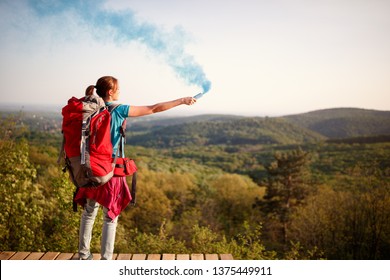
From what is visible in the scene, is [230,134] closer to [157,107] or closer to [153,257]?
[153,257]

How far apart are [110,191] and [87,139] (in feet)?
1.30

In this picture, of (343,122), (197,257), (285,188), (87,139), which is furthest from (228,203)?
(343,122)

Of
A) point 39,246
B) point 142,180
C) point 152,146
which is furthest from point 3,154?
point 152,146

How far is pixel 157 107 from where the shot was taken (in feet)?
7.34

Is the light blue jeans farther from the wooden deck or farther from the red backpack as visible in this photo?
the wooden deck

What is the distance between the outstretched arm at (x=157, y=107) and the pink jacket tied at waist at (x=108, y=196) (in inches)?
19.5

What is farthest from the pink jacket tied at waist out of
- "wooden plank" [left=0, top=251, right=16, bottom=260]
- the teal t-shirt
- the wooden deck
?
"wooden plank" [left=0, top=251, right=16, bottom=260]

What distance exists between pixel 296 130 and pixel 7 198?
75300 millimetres

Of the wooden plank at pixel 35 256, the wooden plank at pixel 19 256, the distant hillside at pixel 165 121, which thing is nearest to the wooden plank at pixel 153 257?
the wooden plank at pixel 35 256

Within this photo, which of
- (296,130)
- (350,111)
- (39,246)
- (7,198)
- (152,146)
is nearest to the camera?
(7,198)

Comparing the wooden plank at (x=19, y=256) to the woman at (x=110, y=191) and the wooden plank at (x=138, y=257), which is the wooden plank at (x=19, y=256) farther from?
the wooden plank at (x=138, y=257)

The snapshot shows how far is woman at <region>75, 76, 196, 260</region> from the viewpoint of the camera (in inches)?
86.4

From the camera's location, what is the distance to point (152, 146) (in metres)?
66.7
